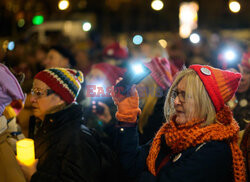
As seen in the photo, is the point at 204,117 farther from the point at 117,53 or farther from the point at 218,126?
the point at 117,53

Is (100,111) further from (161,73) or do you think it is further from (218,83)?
(218,83)

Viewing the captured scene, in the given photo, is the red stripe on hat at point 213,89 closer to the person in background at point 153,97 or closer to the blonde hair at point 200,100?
the blonde hair at point 200,100

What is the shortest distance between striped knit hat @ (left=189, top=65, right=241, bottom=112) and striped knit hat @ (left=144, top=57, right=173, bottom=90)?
1.37 metres

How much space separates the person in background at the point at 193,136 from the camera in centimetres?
207

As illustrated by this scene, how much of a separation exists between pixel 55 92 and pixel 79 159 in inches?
28.9

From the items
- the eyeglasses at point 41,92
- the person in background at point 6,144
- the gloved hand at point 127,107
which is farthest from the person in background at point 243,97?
the person in background at point 6,144

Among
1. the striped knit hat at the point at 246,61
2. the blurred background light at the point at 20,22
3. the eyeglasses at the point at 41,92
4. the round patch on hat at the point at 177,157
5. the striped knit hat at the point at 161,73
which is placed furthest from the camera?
the blurred background light at the point at 20,22

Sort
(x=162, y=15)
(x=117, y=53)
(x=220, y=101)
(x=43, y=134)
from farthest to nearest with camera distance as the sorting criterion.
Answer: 1. (x=162, y=15)
2. (x=117, y=53)
3. (x=43, y=134)
4. (x=220, y=101)

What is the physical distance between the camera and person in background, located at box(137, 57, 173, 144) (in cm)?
326

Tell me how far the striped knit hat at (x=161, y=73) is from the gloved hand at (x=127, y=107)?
3.77ft

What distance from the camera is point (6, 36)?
967cm

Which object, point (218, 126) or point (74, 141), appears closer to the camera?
point (218, 126)

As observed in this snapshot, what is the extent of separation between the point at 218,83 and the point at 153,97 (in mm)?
1396

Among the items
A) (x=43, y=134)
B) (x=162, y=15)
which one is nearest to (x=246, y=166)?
(x=43, y=134)
